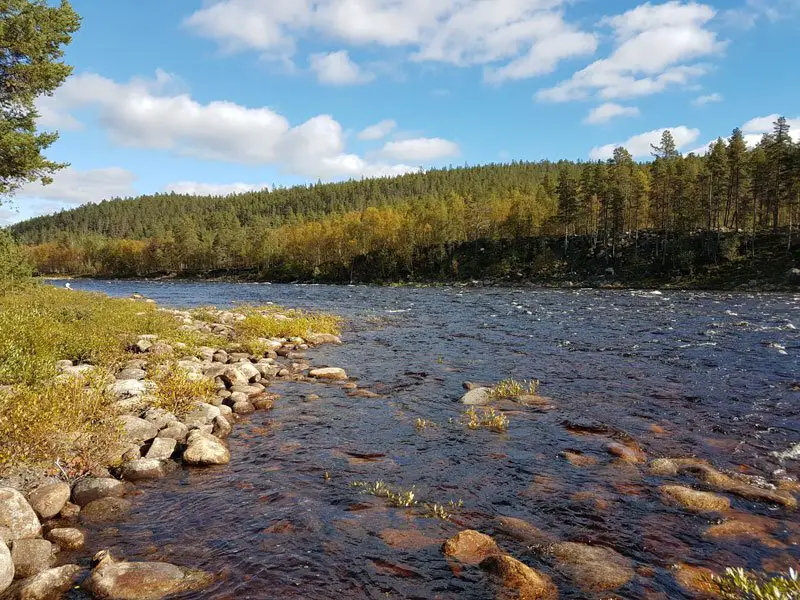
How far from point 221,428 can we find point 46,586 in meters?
6.21

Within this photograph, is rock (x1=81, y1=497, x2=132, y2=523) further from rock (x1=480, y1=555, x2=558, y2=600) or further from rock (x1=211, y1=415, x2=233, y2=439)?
rock (x1=480, y1=555, x2=558, y2=600)

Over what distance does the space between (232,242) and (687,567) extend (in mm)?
158388

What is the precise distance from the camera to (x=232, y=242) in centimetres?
15200

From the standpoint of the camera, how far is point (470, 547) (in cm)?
727

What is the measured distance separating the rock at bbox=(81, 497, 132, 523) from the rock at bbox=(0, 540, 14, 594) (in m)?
1.80

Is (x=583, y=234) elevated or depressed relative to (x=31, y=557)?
elevated

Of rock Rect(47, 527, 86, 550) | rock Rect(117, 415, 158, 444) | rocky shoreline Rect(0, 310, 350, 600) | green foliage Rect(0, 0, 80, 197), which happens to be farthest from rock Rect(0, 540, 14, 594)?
green foliage Rect(0, 0, 80, 197)

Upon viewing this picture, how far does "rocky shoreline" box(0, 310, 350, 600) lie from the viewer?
6289mm

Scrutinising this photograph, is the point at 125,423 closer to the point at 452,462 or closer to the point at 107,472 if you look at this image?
the point at 107,472

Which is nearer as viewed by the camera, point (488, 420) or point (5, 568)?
point (5, 568)

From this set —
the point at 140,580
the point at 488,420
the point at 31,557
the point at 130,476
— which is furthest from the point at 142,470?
the point at 488,420

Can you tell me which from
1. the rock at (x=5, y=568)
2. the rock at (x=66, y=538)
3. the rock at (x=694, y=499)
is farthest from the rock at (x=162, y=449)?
the rock at (x=694, y=499)

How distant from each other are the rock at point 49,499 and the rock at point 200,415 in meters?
3.67

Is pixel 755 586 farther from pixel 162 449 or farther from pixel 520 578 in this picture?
pixel 162 449
